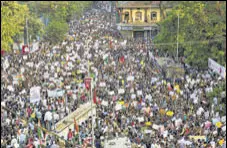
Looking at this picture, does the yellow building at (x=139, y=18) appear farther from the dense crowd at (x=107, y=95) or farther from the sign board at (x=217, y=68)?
the sign board at (x=217, y=68)

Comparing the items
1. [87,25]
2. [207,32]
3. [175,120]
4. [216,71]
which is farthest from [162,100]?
[207,32]

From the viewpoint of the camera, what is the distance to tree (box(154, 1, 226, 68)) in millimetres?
35250

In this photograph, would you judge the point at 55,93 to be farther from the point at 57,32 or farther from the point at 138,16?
the point at 138,16

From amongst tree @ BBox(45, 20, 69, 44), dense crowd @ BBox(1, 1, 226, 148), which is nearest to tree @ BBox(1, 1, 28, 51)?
dense crowd @ BBox(1, 1, 226, 148)

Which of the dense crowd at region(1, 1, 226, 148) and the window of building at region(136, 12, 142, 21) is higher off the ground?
the window of building at region(136, 12, 142, 21)

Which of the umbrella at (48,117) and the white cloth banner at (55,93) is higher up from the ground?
the white cloth banner at (55,93)

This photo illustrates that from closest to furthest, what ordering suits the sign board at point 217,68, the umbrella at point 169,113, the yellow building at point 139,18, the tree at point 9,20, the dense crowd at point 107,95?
the dense crowd at point 107,95 < the umbrella at point 169,113 < the sign board at point 217,68 < the yellow building at point 139,18 < the tree at point 9,20

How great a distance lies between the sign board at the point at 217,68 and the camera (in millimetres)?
31719

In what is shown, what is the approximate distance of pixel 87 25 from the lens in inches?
1014

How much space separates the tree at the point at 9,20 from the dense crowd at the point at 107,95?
6.34 feet

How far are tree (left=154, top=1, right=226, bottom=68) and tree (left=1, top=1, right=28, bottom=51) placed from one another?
13774mm

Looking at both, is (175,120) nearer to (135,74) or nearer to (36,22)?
(135,74)

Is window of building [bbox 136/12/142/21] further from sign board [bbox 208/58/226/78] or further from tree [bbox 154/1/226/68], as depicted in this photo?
sign board [bbox 208/58/226/78]

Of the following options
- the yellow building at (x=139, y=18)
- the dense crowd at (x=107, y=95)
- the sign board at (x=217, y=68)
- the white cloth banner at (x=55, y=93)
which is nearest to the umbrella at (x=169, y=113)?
the dense crowd at (x=107, y=95)
